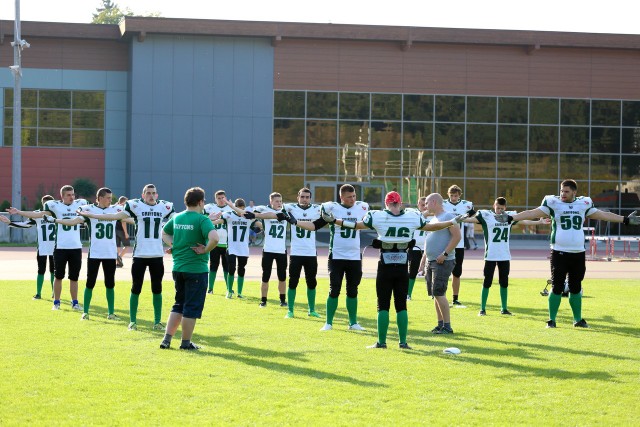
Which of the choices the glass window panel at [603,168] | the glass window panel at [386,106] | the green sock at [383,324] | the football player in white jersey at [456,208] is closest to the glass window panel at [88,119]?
the glass window panel at [386,106]

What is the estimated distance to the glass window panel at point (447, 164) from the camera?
48.7 metres

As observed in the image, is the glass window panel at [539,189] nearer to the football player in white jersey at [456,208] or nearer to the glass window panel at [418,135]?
the glass window panel at [418,135]

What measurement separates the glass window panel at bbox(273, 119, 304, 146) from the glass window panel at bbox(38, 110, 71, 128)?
32.5ft

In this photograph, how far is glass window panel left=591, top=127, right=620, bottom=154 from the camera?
162ft

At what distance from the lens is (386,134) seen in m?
48.2

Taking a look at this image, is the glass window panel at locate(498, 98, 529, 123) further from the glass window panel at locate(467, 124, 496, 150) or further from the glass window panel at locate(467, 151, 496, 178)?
the glass window panel at locate(467, 151, 496, 178)

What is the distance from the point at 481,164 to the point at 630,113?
7.70 meters

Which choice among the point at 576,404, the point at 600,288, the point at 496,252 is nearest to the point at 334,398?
the point at 576,404

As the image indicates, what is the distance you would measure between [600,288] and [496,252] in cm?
645

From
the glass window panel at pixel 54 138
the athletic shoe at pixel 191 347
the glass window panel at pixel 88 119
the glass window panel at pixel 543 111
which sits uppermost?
the glass window panel at pixel 543 111

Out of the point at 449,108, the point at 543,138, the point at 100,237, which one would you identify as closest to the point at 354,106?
the point at 449,108

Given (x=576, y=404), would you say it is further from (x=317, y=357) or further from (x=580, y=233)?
(x=580, y=233)

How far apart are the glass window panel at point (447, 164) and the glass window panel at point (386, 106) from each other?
2.84 m

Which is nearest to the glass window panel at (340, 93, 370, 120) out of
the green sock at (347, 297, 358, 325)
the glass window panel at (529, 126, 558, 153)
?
the glass window panel at (529, 126, 558, 153)
